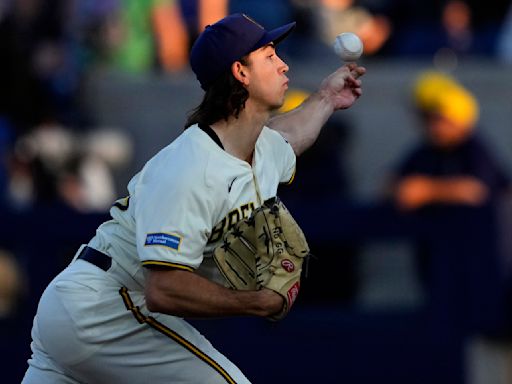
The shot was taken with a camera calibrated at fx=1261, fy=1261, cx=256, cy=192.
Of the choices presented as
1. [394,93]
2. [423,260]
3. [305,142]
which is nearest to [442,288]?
[423,260]

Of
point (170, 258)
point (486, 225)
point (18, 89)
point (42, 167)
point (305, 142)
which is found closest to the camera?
point (170, 258)

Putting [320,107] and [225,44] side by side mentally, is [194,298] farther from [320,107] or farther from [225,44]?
[320,107]

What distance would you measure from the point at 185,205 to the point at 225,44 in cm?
68

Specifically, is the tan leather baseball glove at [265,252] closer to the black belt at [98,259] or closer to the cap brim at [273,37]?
the black belt at [98,259]

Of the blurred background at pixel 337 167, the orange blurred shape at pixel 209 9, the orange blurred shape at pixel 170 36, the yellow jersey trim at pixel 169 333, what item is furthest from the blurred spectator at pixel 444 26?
the yellow jersey trim at pixel 169 333

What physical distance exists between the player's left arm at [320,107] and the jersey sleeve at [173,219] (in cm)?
107

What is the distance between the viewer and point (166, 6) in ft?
34.7

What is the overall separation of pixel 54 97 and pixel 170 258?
6.21 m

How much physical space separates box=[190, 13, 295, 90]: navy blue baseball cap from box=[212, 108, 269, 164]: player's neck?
0.18 m

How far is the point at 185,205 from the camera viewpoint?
452 cm

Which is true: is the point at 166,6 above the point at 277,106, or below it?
below

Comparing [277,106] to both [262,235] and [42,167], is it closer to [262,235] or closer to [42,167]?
[262,235]

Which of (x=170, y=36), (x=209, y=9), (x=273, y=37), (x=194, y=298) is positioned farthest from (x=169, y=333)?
(x=170, y=36)

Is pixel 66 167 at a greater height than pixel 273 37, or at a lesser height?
lesser
